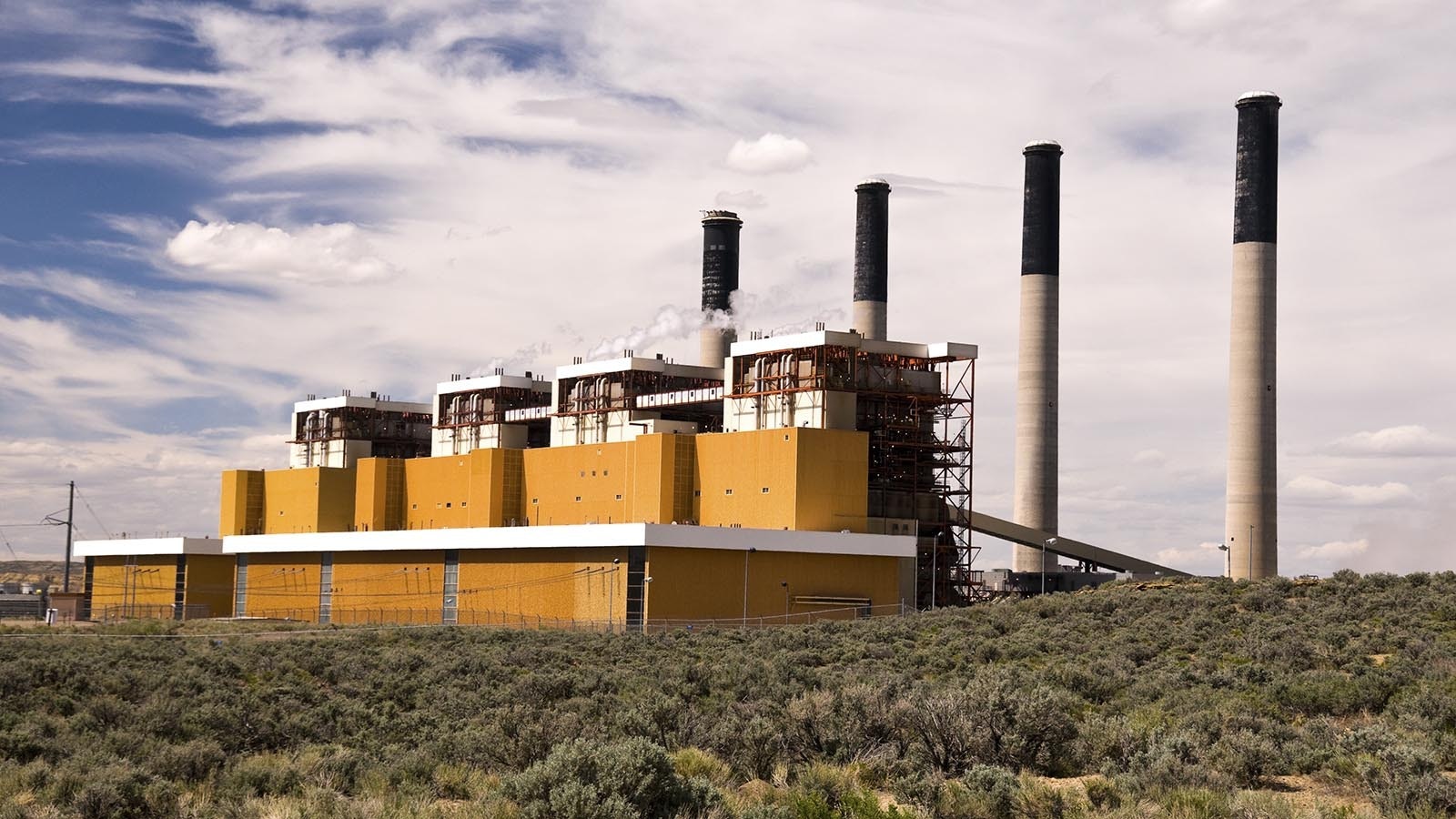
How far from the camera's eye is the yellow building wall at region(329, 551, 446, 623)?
68062 millimetres

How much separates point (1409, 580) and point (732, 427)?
30.3 metres

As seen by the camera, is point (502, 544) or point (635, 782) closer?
point (635, 782)

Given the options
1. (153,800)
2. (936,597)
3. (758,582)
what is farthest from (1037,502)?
(153,800)

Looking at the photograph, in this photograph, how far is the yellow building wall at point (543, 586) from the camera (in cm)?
5672

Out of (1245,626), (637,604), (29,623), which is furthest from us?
(29,623)

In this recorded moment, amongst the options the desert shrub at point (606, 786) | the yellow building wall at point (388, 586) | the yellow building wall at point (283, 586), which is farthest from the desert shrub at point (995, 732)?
the yellow building wall at point (283, 586)

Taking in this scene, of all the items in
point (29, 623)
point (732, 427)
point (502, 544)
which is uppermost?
point (732, 427)

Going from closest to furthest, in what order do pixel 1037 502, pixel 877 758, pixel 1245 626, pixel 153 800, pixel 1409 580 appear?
Result: pixel 153 800
pixel 877 758
pixel 1245 626
pixel 1409 580
pixel 1037 502

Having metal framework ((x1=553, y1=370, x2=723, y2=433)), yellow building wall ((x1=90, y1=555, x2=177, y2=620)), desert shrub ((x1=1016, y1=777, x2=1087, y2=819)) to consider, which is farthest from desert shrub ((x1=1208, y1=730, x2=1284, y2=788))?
yellow building wall ((x1=90, y1=555, x2=177, y2=620))

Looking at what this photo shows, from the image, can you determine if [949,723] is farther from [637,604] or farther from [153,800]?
[637,604]

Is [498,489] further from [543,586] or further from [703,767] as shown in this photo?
[703,767]

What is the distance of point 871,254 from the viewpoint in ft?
301

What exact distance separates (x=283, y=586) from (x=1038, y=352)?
44519mm

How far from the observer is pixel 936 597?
2586 inches
